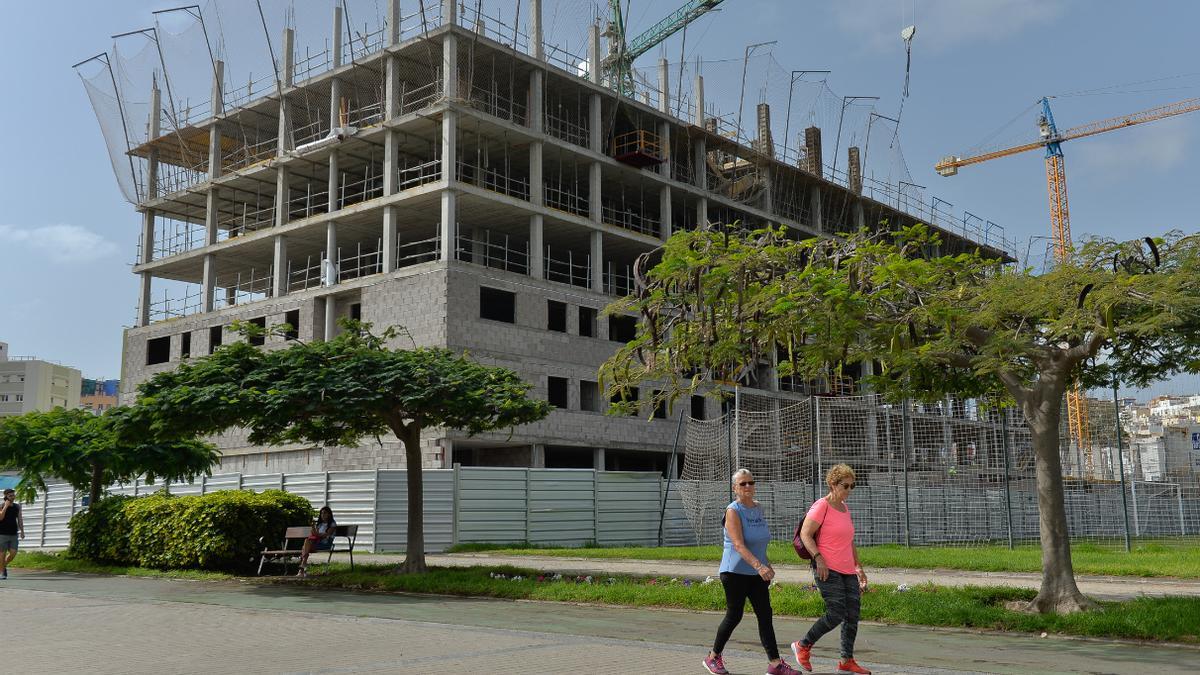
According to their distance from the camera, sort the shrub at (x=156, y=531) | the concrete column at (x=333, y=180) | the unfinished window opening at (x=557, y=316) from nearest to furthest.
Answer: the shrub at (x=156, y=531) → the unfinished window opening at (x=557, y=316) → the concrete column at (x=333, y=180)

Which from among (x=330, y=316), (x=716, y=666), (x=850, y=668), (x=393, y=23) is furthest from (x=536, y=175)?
(x=850, y=668)

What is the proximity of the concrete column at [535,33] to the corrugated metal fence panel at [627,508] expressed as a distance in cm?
2390

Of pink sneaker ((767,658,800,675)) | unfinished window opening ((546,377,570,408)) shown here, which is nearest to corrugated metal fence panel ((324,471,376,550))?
unfinished window opening ((546,377,570,408))

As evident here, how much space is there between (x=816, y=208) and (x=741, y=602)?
56579 millimetres

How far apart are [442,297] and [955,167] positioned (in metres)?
82.4

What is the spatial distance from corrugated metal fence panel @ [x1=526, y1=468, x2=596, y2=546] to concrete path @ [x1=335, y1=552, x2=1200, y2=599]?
186 inches

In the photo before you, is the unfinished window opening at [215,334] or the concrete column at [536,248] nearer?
the concrete column at [536,248]

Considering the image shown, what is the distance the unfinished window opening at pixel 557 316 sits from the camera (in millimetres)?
45000

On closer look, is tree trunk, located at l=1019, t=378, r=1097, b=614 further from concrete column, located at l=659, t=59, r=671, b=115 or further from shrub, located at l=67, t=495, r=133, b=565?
concrete column, located at l=659, t=59, r=671, b=115

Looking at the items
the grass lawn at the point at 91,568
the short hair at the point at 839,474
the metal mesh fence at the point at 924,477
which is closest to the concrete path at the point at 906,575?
the grass lawn at the point at 91,568

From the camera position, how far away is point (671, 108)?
189 ft

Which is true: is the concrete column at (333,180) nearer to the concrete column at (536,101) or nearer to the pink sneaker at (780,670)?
the concrete column at (536,101)

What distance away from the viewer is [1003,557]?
Answer: 19.8 m

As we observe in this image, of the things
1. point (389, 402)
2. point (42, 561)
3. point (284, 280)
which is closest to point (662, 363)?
point (389, 402)
